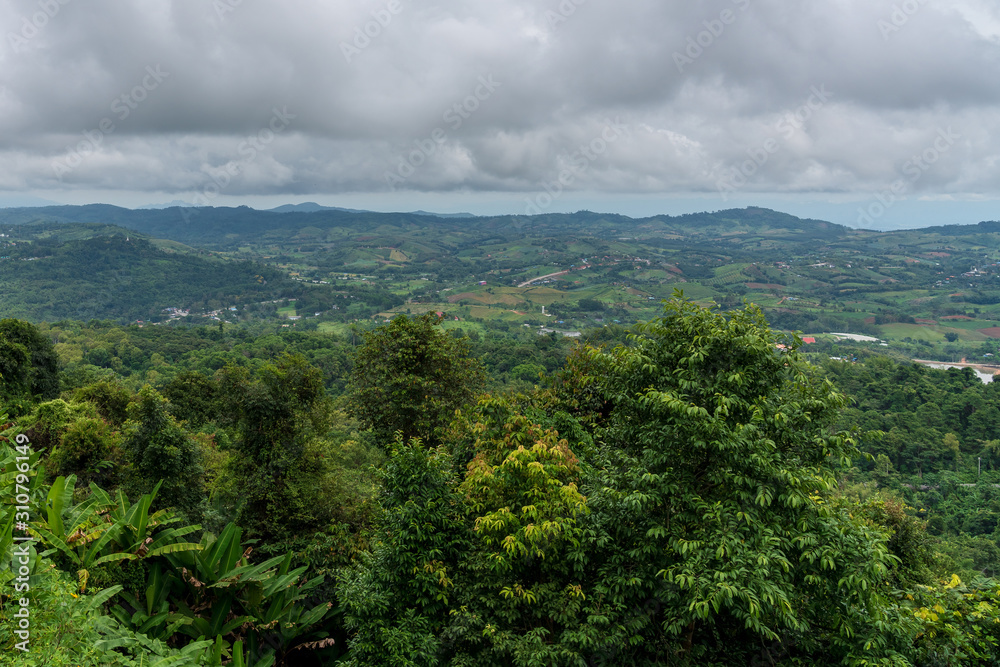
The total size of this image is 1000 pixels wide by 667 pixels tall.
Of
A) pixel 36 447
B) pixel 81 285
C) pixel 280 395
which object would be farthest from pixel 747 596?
pixel 81 285

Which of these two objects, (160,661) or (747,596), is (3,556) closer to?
(160,661)

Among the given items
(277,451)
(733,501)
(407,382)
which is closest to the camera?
(733,501)

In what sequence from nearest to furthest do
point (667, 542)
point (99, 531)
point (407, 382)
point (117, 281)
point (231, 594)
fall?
point (667, 542), point (99, 531), point (231, 594), point (407, 382), point (117, 281)

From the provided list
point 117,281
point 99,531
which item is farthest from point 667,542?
point 117,281

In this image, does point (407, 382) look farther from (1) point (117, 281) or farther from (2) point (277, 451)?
(1) point (117, 281)

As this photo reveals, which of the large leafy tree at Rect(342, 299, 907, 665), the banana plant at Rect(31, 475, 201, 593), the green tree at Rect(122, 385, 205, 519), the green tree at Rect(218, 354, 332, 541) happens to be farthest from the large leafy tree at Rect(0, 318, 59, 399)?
the large leafy tree at Rect(342, 299, 907, 665)

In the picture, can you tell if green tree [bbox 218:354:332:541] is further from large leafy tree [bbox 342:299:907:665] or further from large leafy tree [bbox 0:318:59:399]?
large leafy tree [bbox 0:318:59:399]
